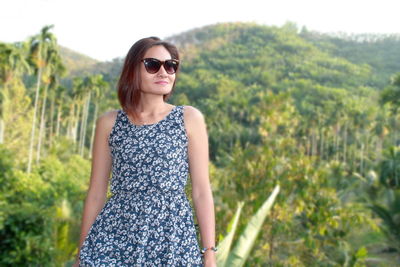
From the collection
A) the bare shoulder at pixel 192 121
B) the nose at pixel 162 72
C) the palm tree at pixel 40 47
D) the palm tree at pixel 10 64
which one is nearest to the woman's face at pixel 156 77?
the nose at pixel 162 72

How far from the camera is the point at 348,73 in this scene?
375ft

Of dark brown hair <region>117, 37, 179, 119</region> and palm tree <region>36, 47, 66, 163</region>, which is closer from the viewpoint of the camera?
dark brown hair <region>117, 37, 179, 119</region>

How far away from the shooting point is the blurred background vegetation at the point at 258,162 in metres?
10.4

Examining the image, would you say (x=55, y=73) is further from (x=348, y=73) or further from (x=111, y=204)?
(x=348, y=73)

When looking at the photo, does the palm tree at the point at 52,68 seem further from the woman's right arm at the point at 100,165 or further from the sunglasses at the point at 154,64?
the sunglasses at the point at 154,64

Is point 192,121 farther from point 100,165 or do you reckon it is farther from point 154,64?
point 100,165

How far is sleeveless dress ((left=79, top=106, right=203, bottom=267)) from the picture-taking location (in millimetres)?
1975

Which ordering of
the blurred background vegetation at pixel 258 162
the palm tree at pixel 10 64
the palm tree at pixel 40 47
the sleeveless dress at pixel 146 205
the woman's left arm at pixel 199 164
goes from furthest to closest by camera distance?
1. the palm tree at pixel 40 47
2. the palm tree at pixel 10 64
3. the blurred background vegetation at pixel 258 162
4. the woman's left arm at pixel 199 164
5. the sleeveless dress at pixel 146 205

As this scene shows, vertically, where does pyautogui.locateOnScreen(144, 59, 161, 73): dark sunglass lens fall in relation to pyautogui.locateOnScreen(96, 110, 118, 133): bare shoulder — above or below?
above

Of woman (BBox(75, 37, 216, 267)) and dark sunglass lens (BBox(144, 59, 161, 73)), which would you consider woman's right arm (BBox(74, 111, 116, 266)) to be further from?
dark sunglass lens (BBox(144, 59, 161, 73))

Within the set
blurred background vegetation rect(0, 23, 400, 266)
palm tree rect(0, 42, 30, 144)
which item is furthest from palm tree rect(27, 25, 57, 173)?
palm tree rect(0, 42, 30, 144)

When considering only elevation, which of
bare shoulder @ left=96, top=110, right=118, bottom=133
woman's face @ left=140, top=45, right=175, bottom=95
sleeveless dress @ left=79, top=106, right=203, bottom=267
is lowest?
sleeveless dress @ left=79, top=106, right=203, bottom=267

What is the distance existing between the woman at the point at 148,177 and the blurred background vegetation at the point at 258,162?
3.52m

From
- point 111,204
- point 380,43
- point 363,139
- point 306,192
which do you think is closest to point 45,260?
point 111,204
